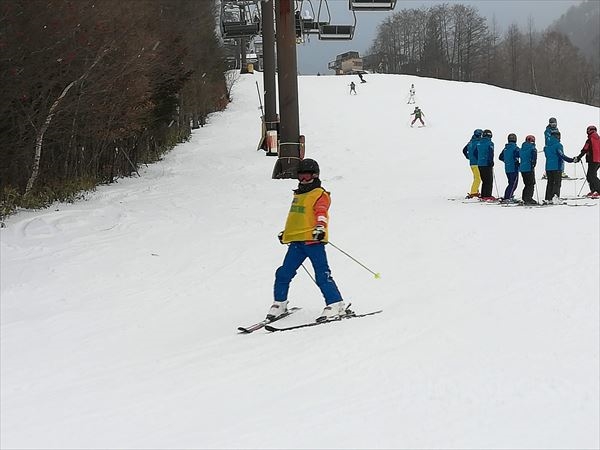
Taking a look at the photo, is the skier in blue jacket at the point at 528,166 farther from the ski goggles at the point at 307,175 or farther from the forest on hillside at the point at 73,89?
the forest on hillside at the point at 73,89

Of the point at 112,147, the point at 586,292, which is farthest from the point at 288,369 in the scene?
the point at 112,147

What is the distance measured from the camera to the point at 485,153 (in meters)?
12.8

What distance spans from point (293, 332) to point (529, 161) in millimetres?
7749

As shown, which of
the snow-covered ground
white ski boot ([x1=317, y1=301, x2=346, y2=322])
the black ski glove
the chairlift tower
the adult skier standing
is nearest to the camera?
the snow-covered ground

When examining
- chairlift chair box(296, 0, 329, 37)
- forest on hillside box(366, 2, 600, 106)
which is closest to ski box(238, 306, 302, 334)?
chairlift chair box(296, 0, 329, 37)

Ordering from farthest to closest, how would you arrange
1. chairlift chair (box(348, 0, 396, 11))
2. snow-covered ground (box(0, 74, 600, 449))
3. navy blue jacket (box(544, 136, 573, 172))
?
1. chairlift chair (box(348, 0, 396, 11))
2. navy blue jacket (box(544, 136, 573, 172))
3. snow-covered ground (box(0, 74, 600, 449))

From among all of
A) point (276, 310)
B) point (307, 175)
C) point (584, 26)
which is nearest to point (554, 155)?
point (307, 175)

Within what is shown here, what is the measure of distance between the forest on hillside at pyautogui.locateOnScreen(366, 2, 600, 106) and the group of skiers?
80429 mm

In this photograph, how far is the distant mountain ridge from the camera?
433 ft

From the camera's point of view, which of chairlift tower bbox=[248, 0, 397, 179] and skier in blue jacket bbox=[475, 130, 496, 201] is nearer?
skier in blue jacket bbox=[475, 130, 496, 201]

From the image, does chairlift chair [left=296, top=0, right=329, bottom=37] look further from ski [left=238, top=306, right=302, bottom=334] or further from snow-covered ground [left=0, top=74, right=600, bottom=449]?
ski [left=238, top=306, right=302, bottom=334]

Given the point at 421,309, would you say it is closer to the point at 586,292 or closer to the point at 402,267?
the point at 586,292

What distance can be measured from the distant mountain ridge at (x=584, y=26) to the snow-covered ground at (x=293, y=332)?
123513 millimetres

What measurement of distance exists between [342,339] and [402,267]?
2966 mm
